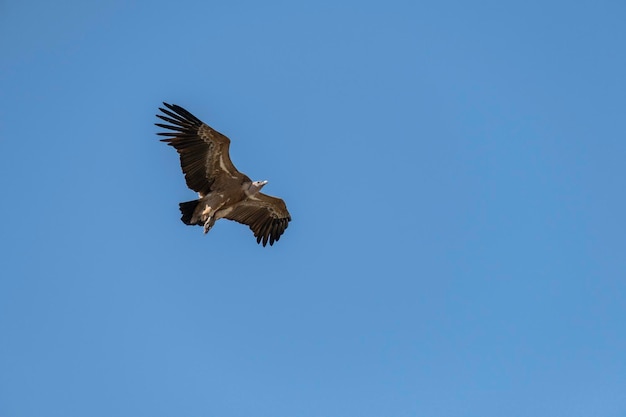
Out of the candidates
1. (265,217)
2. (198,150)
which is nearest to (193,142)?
(198,150)

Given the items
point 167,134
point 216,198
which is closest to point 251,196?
point 216,198

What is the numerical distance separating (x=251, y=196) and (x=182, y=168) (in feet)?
7.29

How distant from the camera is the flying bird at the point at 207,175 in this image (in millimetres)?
26013

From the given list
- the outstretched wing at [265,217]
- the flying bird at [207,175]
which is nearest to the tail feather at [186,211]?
the flying bird at [207,175]

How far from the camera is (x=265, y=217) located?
94.3ft

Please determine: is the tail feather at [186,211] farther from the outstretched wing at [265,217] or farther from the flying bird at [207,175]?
the outstretched wing at [265,217]

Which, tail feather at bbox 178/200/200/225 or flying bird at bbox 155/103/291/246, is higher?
flying bird at bbox 155/103/291/246

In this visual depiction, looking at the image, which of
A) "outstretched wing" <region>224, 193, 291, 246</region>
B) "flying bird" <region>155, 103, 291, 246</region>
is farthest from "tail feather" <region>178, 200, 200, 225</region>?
"outstretched wing" <region>224, 193, 291, 246</region>

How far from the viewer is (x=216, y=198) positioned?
2686 cm

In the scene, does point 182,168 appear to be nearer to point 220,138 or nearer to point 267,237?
point 220,138

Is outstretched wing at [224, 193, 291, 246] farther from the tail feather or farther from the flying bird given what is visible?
the tail feather

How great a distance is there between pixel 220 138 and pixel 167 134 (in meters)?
1.39

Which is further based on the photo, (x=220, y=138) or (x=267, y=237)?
(x=267, y=237)

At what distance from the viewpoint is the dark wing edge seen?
25.9 metres
